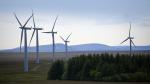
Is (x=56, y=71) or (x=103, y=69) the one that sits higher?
(x=103, y=69)

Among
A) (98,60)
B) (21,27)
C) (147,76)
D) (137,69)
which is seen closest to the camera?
Answer: (147,76)

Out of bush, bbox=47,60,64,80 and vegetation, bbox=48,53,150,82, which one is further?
bush, bbox=47,60,64,80

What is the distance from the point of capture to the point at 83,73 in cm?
8069

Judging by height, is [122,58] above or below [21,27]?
below

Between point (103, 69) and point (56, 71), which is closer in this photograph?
point (103, 69)

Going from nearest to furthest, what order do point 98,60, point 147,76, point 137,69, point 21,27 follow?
point 147,76 < point 137,69 < point 98,60 < point 21,27

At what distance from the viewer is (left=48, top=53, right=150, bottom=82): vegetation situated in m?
75.5

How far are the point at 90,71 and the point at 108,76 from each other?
545 centimetres

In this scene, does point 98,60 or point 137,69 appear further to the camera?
point 98,60

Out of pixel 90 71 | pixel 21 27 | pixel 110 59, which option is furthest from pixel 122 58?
pixel 21 27

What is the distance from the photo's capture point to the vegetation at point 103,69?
248 ft

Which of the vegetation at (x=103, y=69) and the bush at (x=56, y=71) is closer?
the vegetation at (x=103, y=69)

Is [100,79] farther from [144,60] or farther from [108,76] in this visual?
[144,60]

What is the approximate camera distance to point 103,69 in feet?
260
